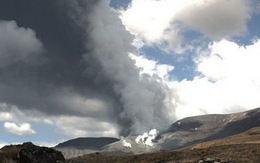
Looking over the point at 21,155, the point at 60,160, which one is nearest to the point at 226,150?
the point at 60,160

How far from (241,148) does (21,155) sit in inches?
1491

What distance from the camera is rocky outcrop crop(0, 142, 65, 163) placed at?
137 ft

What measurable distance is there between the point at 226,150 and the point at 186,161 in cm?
1054

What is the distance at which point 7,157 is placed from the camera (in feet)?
136

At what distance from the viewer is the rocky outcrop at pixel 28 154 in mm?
41781

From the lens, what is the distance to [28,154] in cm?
4253

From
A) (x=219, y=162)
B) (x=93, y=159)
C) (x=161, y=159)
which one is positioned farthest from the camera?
(x=93, y=159)

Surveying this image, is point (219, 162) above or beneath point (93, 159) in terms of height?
beneath

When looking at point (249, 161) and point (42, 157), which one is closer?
point (42, 157)

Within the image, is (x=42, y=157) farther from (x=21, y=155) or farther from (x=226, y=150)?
(x=226, y=150)

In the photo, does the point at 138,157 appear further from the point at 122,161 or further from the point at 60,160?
the point at 60,160

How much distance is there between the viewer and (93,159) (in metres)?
75.7

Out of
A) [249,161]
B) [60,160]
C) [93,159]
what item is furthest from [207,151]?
[60,160]

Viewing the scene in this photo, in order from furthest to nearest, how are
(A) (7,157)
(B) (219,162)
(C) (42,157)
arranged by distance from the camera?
(B) (219,162)
(C) (42,157)
(A) (7,157)
